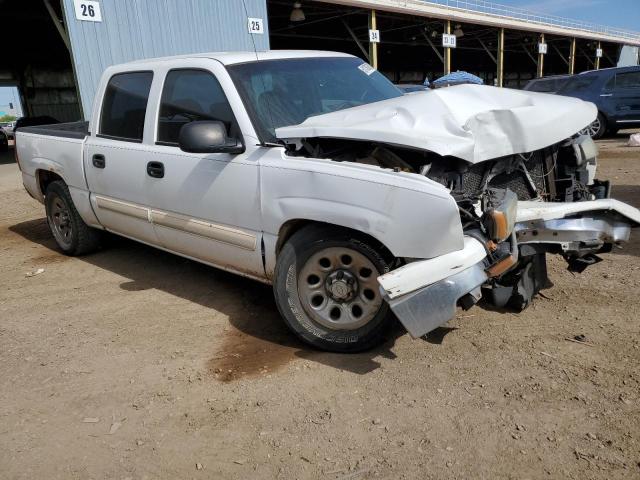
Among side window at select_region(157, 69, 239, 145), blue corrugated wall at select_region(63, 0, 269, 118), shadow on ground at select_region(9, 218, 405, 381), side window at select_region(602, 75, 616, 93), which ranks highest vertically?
blue corrugated wall at select_region(63, 0, 269, 118)

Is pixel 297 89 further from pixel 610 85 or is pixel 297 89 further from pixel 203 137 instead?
pixel 610 85

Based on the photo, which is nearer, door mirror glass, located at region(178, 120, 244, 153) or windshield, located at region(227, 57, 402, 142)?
door mirror glass, located at region(178, 120, 244, 153)

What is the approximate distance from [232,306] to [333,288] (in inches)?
48.8

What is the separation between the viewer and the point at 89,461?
2.47 m

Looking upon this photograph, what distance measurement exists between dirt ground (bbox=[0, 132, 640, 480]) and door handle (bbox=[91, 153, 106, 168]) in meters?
1.18

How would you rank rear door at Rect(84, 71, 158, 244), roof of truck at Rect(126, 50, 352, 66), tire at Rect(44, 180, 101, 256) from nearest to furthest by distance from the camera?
roof of truck at Rect(126, 50, 352, 66) < rear door at Rect(84, 71, 158, 244) < tire at Rect(44, 180, 101, 256)

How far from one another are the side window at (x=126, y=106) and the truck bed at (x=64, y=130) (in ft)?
1.57

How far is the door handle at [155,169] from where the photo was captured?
4.00 meters

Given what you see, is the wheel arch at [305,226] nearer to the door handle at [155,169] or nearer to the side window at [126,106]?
the door handle at [155,169]

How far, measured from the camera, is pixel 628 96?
39.8 ft

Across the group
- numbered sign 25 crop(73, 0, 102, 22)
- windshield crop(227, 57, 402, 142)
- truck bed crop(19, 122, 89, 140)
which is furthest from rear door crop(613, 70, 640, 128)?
truck bed crop(19, 122, 89, 140)

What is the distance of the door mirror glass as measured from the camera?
10.7ft

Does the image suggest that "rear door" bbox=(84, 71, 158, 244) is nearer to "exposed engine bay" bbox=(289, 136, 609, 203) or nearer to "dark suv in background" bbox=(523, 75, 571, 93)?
"exposed engine bay" bbox=(289, 136, 609, 203)

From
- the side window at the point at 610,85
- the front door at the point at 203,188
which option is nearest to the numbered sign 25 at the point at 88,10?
the front door at the point at 203,188
